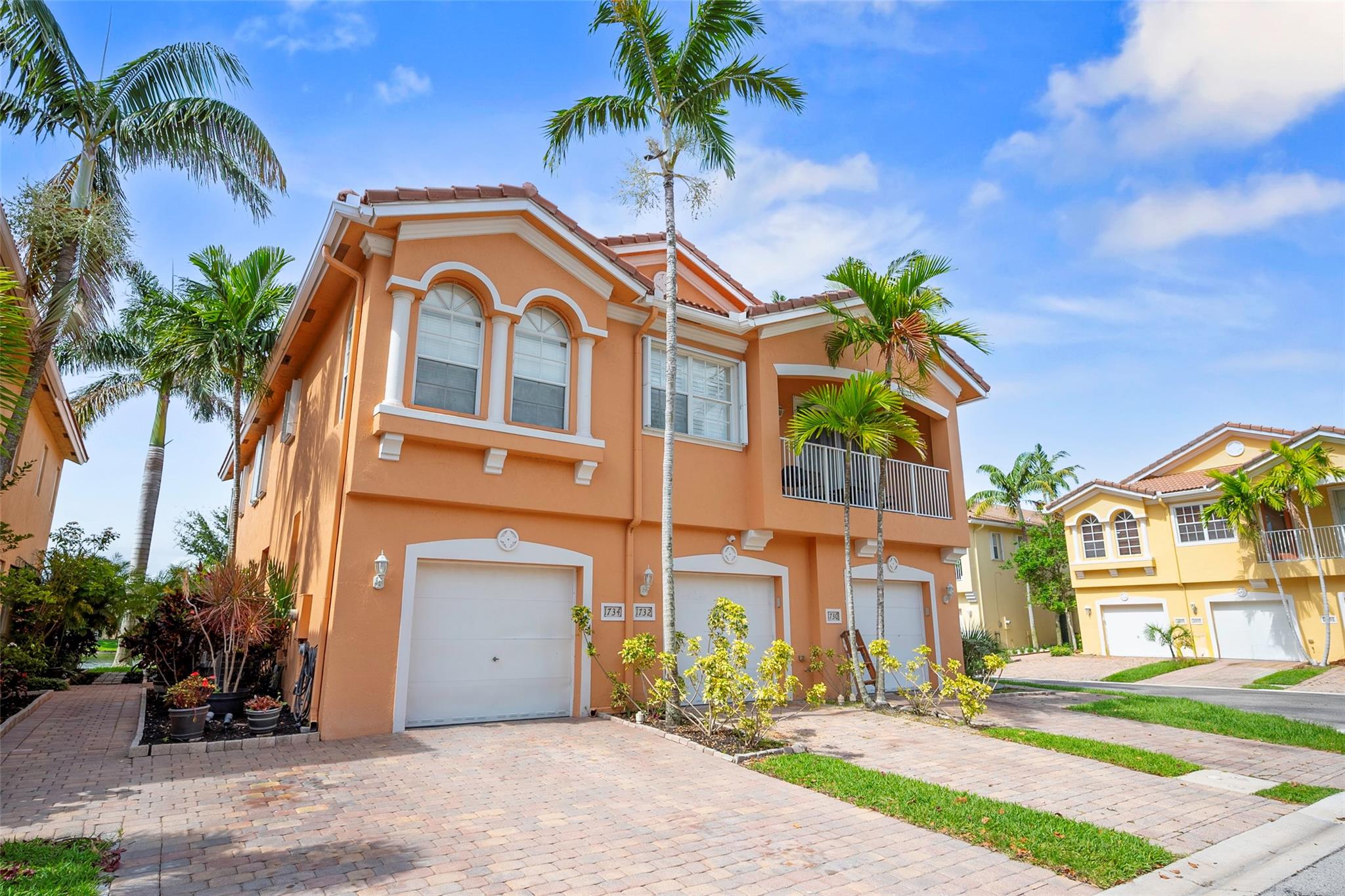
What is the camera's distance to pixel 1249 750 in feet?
32.1

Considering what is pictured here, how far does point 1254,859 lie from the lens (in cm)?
575

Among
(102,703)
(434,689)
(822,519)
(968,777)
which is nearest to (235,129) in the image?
(434,689)

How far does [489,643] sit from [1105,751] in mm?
8269

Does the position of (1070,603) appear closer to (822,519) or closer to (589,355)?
(822,519)

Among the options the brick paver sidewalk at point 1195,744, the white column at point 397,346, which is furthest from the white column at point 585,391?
the brick paver sidewalk at point 1195,744

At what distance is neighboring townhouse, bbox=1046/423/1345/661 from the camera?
25.2m

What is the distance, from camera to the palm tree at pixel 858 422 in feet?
40.1

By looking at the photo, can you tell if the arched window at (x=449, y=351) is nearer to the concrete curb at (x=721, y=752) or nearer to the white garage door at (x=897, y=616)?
the concrete curb at (x=721, y=752)

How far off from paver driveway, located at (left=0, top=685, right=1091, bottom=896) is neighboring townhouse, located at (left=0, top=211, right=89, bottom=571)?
25.5ft

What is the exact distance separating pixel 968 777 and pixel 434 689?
681 cm

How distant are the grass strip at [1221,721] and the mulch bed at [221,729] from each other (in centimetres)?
1278

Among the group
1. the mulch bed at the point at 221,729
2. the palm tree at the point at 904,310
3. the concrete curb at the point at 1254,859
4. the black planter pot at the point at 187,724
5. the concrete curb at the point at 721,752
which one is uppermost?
the palm tree at the point at 904,310

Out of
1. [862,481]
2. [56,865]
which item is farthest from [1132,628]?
[56,865]

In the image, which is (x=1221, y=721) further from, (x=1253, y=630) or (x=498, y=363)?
(x=1253, y=630)
